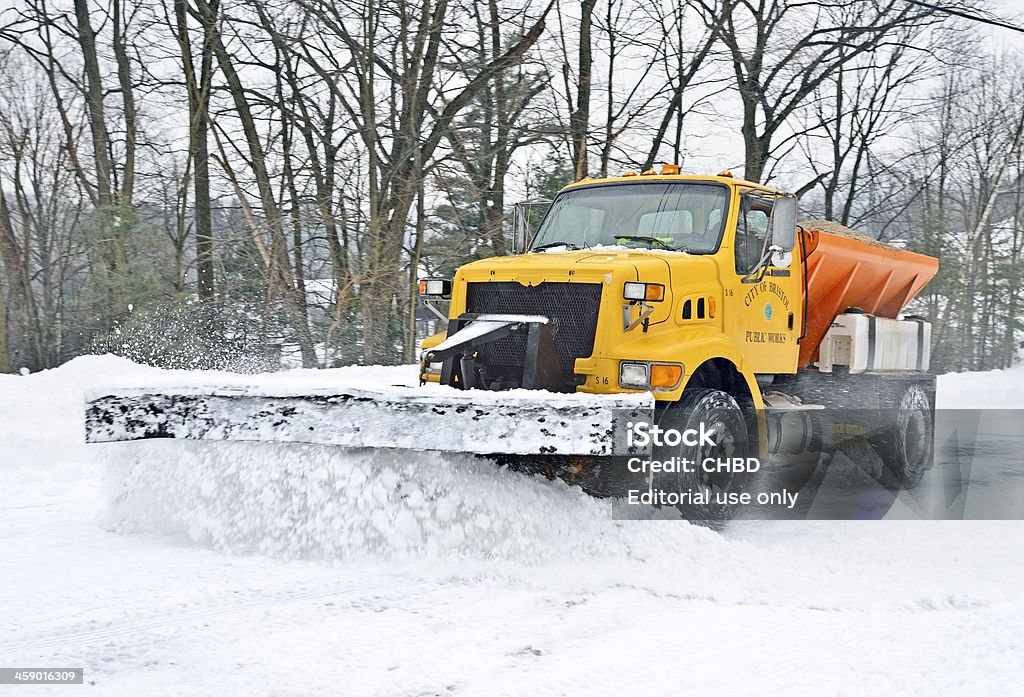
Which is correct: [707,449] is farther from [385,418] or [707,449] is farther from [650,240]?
[385,418]

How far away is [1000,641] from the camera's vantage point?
3.98 metres

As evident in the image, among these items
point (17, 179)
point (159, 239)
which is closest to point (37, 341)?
point (17, 179)

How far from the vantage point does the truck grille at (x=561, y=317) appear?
232 inches

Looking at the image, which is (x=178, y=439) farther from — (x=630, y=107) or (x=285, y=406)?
(x=630, y=107)

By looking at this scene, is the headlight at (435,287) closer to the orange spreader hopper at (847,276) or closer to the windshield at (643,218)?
the windshield at (643,218)

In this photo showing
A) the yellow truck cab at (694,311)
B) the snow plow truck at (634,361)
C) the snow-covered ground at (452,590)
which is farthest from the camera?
the yellow truck cab at (694,311)

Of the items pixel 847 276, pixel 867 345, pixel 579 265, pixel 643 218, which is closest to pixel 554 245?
pixel 643 218

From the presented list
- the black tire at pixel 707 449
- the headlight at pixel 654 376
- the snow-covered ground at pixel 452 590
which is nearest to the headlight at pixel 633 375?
the headlight at pixel 654 376

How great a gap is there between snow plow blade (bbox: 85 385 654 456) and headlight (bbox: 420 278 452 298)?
6.08 feet

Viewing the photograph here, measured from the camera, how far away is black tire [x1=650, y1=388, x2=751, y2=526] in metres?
5.69

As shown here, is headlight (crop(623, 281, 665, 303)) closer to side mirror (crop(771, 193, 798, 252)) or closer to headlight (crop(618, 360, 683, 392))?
headlight (crop(618, 360, 683, 392))

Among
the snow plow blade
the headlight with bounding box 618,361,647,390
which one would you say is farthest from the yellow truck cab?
the snow plow blade

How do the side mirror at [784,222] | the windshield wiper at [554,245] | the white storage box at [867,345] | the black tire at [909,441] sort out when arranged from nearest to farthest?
the side mirror at [784,222] < the windshield wiper at [554,245] < the white storage box at [867,345] < the black tire at [909,441]

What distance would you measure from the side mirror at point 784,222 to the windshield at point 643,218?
382mm
